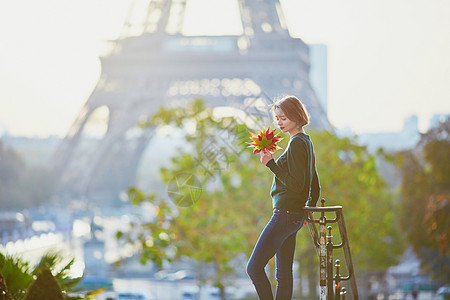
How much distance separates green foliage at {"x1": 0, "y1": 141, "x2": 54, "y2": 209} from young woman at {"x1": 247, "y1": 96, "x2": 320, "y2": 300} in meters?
28.1

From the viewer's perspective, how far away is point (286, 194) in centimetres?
296

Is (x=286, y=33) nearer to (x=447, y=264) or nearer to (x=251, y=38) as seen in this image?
(x=251, y=38)

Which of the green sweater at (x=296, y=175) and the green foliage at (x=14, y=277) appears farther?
the green foliage at (x=14, y=277)

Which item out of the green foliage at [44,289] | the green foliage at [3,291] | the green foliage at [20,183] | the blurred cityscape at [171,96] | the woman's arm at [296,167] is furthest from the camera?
the green foliage at [20,183]

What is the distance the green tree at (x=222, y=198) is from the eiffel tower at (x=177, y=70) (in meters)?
9.33

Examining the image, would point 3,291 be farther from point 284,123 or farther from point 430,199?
point 430,199

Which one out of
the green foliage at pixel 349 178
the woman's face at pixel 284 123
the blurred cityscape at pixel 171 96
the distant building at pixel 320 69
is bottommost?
the woman's face at pixel 284 123

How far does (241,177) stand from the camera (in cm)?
1002

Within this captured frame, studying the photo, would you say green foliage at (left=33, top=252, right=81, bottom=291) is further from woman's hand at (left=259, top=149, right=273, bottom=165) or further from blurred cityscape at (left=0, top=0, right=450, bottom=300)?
blurred cityscape at (left=0, top=0, right=450, bottom=300)

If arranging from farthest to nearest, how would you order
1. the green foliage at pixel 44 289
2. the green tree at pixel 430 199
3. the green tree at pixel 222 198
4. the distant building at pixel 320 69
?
the distant building at pixel 320 69 < the green tree at pixel 430 199 < the green tree at pixel 222 198 < the green foliage at pixel 44 289

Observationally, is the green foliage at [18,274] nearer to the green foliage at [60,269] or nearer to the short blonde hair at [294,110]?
the green foliage at [60,269]

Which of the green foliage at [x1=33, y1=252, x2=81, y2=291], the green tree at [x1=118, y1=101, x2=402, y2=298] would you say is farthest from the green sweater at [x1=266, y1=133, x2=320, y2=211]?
the green tree at [x1=118, y1=101, x2=402, y2=298]

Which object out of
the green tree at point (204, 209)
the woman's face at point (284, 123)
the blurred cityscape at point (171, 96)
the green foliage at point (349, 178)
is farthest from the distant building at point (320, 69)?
the woman's face at point (284, 123)

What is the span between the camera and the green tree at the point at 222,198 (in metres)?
8.59
